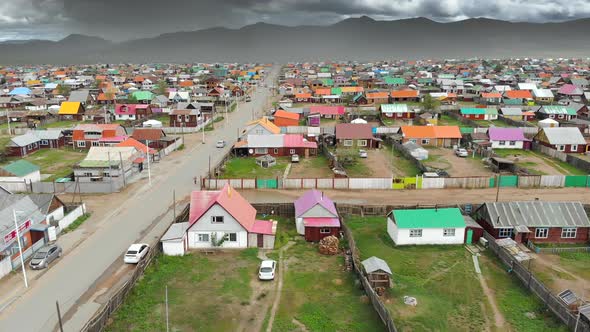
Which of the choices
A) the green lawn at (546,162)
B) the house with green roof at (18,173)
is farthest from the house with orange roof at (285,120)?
the house with green roof at (18,173)

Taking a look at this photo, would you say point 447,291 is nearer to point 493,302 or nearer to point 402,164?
point 493,302

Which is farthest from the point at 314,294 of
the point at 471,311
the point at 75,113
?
the point at 75,113

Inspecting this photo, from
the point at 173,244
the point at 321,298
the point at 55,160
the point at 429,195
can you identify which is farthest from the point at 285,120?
the point at 321,298

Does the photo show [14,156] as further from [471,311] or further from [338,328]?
[471,311]

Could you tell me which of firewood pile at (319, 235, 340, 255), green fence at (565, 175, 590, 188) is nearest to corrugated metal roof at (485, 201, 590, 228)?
firewood pile at (319, 235, 340, 255)

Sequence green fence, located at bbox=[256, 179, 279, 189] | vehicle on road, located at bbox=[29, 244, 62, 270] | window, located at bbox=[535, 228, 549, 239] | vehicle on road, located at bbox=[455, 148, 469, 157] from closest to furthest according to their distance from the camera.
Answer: vehicle on road, located at bbox=[29, 244, 62, 270], window, located at bbox=[535, 228, 549, 239], green fence, located at bbox=[256, 179, 279, 189], vehicle on road, located at bbox=[455, 148, 469, 157]

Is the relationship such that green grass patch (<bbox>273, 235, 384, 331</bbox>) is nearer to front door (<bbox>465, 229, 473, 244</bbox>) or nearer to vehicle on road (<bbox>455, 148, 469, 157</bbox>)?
front door (<bbox>465, 229, 473, 244</bbox>)
